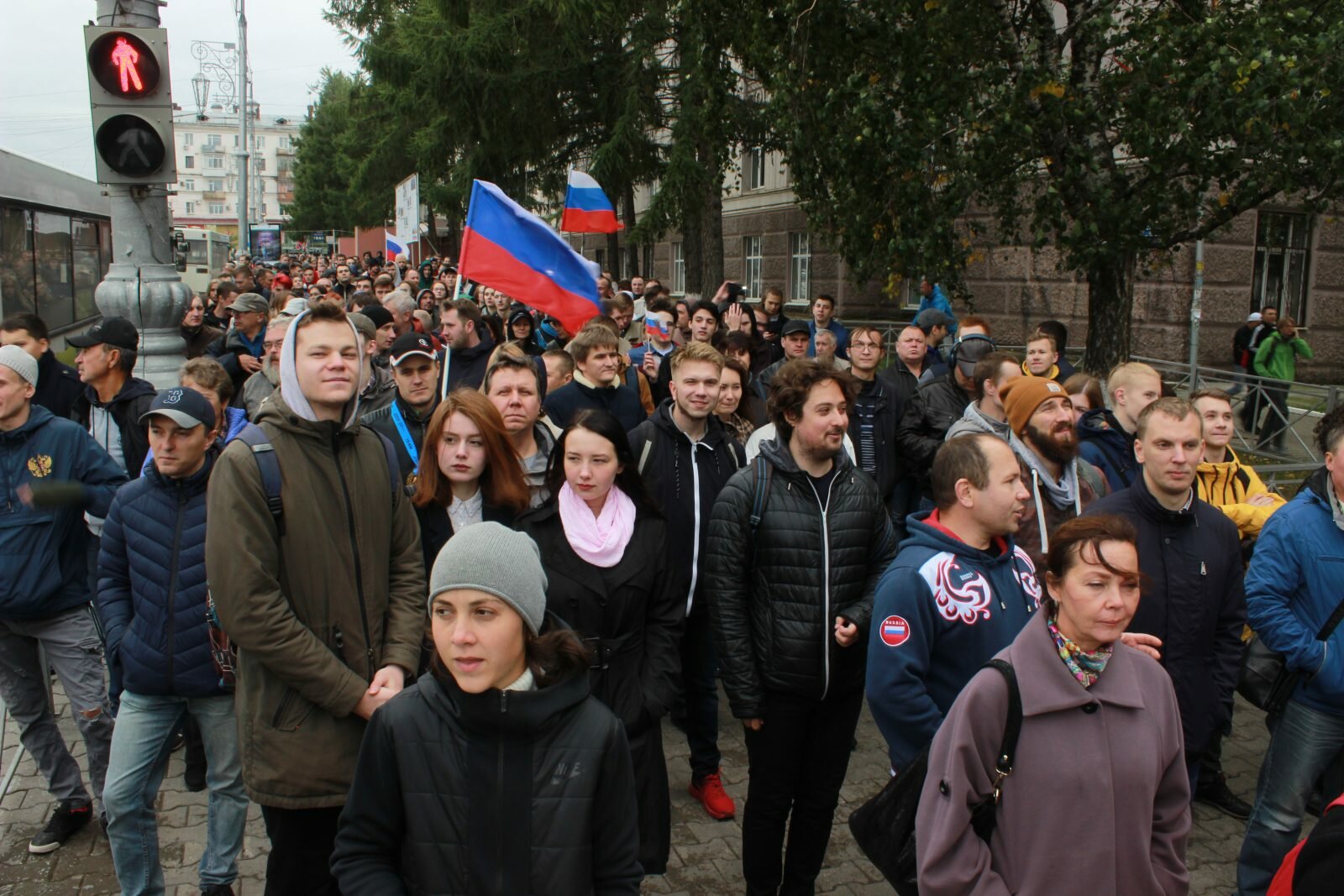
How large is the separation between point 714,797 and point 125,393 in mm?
3431

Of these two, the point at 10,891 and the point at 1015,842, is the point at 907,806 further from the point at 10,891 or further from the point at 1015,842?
the point at 10,891

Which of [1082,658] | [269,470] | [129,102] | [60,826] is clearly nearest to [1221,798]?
[1082,658]

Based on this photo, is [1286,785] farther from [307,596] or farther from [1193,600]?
[307,596]

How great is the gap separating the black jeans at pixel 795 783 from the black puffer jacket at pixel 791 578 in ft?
0.30

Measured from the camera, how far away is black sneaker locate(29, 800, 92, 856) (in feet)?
14.1

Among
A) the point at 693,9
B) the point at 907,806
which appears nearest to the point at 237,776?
the point at 907,806

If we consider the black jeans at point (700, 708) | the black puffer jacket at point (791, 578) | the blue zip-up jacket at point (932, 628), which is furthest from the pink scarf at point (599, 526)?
the black jeans at point (700, 708)

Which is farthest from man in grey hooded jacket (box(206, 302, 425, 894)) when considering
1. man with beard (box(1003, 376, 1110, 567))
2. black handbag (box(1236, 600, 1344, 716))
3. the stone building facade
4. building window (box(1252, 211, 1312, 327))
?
building window (box(1252, 211, 1312, 327))

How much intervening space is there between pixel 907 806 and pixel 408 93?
22.6 m

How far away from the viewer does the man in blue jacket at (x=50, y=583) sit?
4.22 metres

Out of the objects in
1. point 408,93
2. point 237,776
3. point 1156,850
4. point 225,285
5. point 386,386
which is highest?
point 408,93

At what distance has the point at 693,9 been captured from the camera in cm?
1101

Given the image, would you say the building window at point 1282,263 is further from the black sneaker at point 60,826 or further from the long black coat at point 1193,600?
the black sneaker at point 60,826

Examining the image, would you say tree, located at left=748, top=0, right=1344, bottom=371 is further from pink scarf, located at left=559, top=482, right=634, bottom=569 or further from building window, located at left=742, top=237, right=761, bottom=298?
building window, located at left=742, top=237, right=761, bottom=298
